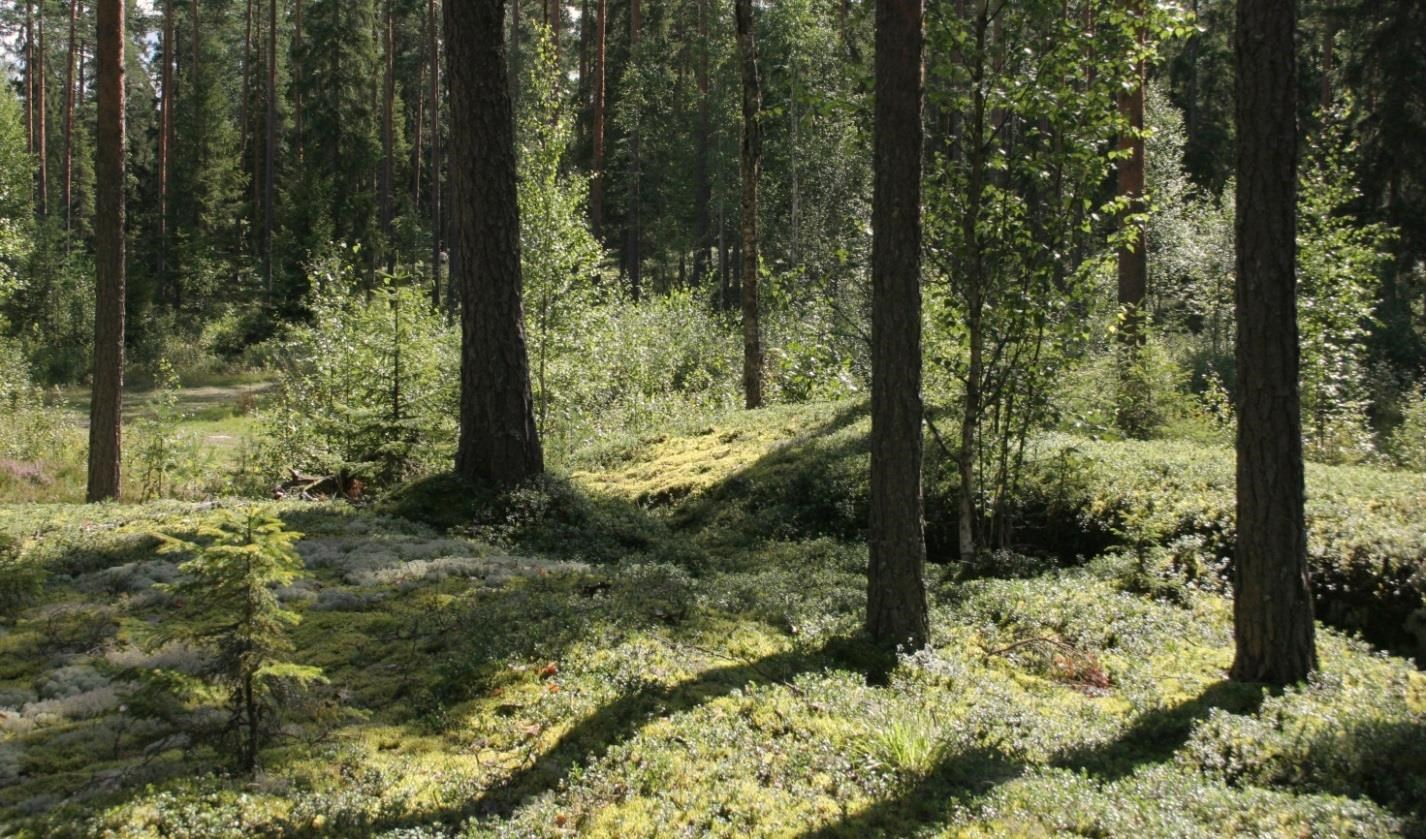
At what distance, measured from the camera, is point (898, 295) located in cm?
570

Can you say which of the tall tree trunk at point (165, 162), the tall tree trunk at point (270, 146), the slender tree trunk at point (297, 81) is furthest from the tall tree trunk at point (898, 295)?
the tall tree trunk at point (165, 162)

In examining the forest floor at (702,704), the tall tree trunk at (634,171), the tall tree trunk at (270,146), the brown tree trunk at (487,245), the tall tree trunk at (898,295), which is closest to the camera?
the forest floor at (702,704)

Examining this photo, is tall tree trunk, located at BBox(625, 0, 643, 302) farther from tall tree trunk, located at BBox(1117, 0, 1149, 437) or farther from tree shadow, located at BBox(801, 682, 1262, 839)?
tree shadow, located at BBox(801, 682, 1262, 839)

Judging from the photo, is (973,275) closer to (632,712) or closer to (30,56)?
(632,712)

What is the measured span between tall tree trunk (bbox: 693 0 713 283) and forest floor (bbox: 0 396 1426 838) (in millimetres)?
29352

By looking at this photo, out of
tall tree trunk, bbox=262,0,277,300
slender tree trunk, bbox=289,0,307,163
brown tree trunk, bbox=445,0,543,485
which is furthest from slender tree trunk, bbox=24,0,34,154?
brown tree trunk, bbox=445,0,543,485

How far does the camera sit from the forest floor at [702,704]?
3809mm

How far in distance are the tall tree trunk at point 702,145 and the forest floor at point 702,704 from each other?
29.4 m

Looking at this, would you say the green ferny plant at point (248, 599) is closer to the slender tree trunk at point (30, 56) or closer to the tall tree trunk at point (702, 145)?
the tall tree trunk at point (702, 145)

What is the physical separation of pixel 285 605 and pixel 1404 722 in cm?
667

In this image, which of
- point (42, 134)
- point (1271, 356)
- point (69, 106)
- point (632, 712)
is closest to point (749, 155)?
point (1271, 356)

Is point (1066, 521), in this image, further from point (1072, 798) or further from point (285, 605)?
point (285, 605)

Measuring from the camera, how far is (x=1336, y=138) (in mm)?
13758

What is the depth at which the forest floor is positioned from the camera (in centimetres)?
381
